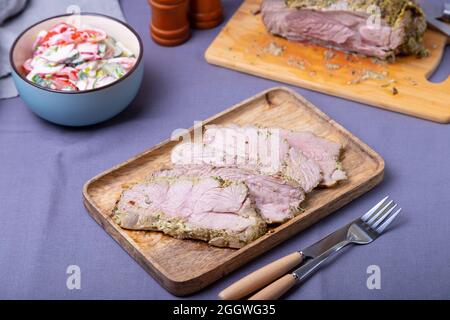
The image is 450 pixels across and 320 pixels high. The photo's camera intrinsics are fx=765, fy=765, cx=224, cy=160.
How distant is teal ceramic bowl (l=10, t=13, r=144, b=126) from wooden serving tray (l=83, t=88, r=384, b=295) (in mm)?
277

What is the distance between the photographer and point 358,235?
262cm

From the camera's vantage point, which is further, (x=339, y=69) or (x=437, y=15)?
(x=437, y=15)

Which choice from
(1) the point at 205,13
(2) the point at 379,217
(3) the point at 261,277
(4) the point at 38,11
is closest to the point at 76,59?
(4) the point at 38,11

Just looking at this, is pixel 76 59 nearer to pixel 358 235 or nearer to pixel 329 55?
pixel 329 55

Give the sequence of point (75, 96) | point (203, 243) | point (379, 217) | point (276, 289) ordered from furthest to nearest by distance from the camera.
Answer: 1. point (75, 96)
2. point (379, 217)
3. point (203, 243)
4. point (276, 289)

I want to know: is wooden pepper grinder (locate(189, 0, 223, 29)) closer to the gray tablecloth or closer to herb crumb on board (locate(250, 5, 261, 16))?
the gray tablecloth

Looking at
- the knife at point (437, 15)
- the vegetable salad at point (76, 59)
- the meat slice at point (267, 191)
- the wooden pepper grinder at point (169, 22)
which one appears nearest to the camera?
the meat slice at point (267, 191)

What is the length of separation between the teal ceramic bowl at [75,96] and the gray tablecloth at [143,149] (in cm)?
10

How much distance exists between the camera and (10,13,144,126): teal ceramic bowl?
2.88 metres

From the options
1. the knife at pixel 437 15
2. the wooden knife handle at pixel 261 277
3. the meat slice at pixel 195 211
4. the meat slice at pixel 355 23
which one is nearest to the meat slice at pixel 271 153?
the meat slice at pixel 195 211

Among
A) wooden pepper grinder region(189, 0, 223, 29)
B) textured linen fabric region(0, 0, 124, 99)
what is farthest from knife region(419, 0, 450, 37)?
textured linen fabric region(0, 0, 124, 99)

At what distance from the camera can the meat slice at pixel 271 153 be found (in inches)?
106

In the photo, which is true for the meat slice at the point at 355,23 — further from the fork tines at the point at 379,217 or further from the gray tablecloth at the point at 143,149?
the fork tines at the point at 379,217

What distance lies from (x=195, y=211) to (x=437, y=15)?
164cm
